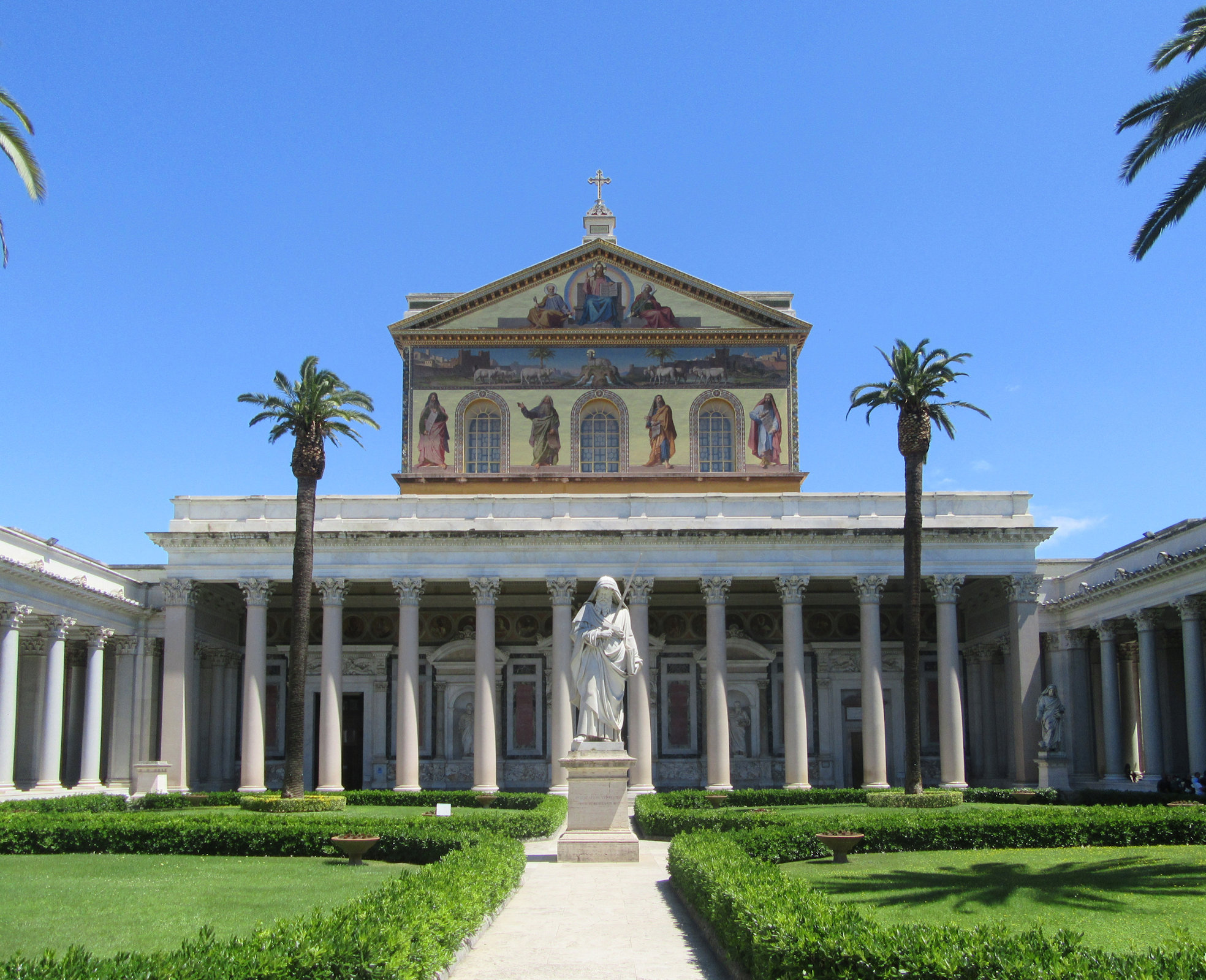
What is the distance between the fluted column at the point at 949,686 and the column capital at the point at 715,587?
268 inches

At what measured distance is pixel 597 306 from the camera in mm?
46906

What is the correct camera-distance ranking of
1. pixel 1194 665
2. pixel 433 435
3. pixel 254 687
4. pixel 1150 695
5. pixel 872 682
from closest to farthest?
pixel 1194 665 → pixel 1150 695 → pixel 872 682 → pixel 254 687 → pixel 433 435

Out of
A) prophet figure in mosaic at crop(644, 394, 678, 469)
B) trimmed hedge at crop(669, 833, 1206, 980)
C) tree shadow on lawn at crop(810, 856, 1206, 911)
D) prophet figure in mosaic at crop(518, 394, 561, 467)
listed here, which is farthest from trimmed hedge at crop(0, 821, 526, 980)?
prophet figure in mosaic at crop(644, 394, 678, 469)

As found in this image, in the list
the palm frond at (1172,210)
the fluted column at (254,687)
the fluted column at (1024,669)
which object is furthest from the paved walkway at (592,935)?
the fluted column at (1024,669)

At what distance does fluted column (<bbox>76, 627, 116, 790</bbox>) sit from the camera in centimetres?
3925

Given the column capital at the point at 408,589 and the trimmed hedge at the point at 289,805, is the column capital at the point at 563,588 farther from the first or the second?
the trimmed hedge at the point at 289,805

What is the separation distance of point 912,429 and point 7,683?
26.3m

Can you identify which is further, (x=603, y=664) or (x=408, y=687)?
(x=408, y=687)

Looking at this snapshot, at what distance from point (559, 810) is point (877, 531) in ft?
50.3

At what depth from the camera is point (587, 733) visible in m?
21.4

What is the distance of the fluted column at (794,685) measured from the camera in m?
38.8

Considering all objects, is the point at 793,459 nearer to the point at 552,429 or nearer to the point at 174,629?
the point at 552,429

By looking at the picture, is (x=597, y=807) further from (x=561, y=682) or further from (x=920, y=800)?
(x=561, y=682)

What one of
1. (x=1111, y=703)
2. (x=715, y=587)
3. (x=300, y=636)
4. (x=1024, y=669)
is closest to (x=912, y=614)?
(x=1024, y=669)
